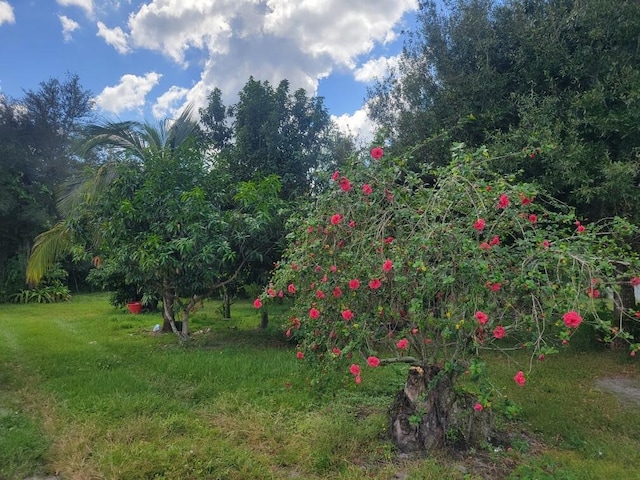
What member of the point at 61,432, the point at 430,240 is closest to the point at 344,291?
the point at 430,240

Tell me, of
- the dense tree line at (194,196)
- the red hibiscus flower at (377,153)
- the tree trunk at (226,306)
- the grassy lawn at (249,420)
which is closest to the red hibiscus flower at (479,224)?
the red hibiscus flower at (377,153)

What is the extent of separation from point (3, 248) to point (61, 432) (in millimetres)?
16632

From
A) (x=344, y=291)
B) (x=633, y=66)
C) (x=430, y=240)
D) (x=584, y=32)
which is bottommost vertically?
(x=344, y=291)

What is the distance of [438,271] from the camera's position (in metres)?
2.84

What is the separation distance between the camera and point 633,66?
5629mm

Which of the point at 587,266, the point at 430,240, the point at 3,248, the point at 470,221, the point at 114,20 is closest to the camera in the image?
the point at 587,266

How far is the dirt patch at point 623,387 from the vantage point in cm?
493

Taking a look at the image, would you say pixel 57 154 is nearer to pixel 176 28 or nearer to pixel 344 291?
pixel 176 28

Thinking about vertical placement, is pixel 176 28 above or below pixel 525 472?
above

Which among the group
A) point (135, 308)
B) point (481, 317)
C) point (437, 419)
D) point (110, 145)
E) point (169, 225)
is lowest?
point (437, 419)

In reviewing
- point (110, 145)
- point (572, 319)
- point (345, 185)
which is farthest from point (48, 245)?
point (572, 319)

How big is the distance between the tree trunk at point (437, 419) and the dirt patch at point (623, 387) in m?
2.49

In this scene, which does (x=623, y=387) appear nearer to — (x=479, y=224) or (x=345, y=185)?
(x=479, y=224)

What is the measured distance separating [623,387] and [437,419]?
3420 mm
